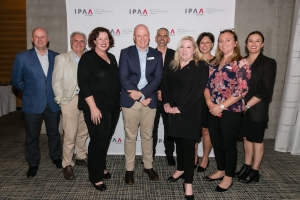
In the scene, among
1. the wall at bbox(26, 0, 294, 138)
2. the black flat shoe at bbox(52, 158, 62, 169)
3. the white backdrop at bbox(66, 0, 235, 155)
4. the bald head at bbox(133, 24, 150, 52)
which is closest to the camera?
the bald head at bbox(133, 24, 150, 52)

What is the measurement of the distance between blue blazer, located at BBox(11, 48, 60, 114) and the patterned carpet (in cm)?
82

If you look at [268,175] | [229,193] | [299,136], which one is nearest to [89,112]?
[229,193]

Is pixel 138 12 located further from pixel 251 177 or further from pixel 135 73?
pixel 251 177

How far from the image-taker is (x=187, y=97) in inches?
92.3

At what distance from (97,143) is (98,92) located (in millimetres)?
520

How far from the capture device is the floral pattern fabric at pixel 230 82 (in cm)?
236

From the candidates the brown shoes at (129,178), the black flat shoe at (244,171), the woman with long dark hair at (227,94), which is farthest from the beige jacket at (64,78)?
the black flat shoe at (244,171)

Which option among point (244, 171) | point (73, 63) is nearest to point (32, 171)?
point (73, 63)

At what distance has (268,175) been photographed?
10.2 ft

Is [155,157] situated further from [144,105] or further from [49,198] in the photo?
[49,198]

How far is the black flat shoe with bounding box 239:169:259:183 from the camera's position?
2.89 m

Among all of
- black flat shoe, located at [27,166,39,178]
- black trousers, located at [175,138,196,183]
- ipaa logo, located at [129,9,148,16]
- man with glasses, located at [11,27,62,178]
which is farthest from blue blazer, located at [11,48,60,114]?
black trousers, located at [175,138,196,183]

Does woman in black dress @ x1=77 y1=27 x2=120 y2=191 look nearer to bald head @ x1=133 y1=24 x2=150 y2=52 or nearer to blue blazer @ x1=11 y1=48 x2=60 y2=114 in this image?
bald head @ x1=133 y1=24 x2=150 y2=52

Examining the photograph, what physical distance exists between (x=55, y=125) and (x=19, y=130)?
7.85 feet
